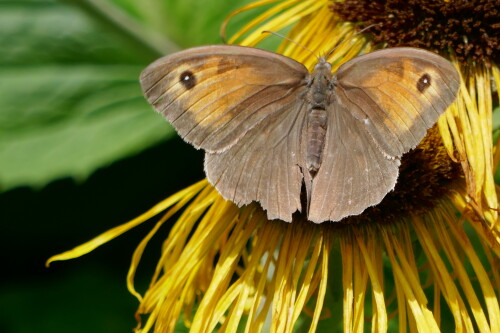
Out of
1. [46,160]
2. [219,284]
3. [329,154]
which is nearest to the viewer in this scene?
[329,154]

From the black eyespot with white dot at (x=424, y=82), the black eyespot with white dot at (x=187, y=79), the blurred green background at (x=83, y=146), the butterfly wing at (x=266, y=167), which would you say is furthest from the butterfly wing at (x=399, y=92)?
the blurred green background at (x=83, y=146)

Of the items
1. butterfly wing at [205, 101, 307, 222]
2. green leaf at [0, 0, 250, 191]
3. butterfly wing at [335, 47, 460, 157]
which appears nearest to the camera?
butterfly wing at [335, 47, 460, 157]

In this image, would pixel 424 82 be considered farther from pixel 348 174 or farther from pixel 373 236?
pixel 373 236

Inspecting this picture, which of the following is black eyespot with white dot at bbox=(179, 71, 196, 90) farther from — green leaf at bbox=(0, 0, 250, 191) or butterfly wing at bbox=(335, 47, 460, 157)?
green leaf at bbox=(0, 0, 250, 191)

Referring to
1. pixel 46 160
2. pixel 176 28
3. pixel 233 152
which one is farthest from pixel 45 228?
pixel 233 152

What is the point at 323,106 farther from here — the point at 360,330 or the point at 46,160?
the point at 46,160

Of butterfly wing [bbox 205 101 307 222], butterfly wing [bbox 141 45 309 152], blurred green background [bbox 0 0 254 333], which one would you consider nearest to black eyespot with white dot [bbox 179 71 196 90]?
butterfly wing [bbox 141 45 309 152]

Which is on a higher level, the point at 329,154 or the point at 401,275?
the point at 329,154
